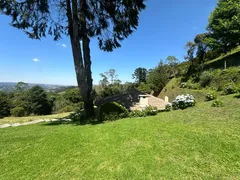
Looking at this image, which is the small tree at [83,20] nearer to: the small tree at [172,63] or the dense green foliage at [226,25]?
the dense green foliage at [226,25]

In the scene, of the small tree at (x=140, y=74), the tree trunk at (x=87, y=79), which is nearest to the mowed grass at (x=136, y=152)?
the tree trunk at (x=87, y=79)

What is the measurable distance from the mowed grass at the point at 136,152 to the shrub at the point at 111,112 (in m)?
1.99

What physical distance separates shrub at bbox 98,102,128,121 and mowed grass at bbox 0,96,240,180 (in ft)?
6.53

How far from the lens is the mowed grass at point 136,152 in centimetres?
293

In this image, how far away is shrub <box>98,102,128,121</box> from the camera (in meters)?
7.32

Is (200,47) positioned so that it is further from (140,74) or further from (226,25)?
(140,74)

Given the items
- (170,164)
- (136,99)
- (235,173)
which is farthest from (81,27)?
(235,173)

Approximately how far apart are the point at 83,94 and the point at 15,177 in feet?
18.3

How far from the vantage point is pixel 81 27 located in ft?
28.7

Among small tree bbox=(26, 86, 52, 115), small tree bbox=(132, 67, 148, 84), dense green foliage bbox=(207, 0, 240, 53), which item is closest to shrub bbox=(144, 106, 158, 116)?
dense green foliage bbox=(207, 0, 240, 53)

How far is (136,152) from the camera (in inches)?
143

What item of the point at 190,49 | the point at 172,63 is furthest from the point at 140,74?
the point at 190,49

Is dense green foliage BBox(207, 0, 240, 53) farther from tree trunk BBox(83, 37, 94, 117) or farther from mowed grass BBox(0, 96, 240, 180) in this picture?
tree trunk BBox(83, 37, 94, 117)

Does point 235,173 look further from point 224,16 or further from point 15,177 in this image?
point 224,16
